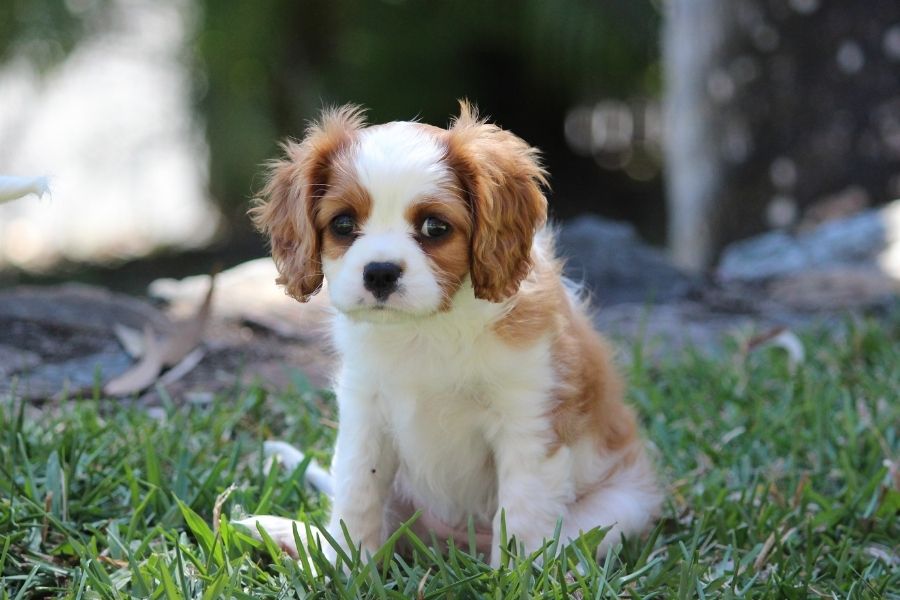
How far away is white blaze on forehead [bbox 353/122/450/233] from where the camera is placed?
2.78 m

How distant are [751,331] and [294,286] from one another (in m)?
3.25

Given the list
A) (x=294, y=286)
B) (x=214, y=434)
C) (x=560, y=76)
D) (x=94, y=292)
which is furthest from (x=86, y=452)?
(x=560, y=76)

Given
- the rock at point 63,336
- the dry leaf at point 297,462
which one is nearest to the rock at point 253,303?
the rock at point 63,336

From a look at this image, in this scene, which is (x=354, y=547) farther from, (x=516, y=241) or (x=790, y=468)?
(x=790, y=468)

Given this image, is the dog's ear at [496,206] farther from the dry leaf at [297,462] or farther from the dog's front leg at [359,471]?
the dry leaf at [297,462]

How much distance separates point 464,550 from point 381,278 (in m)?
1.03

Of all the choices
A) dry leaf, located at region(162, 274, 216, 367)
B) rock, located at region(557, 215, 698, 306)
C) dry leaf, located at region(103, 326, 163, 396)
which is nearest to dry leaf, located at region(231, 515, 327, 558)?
dry leaf, located at region(103, 326, 163, 396)

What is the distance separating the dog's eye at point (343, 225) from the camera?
285cm

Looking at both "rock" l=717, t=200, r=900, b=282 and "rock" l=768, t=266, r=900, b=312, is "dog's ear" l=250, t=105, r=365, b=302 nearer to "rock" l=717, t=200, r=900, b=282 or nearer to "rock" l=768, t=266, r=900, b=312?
"rock" l=768, t=266, r=900, b=312

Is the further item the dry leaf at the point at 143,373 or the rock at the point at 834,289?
the rock at the point at 834,289

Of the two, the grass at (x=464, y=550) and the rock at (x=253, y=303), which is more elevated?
the grass at (x=464, y=550)

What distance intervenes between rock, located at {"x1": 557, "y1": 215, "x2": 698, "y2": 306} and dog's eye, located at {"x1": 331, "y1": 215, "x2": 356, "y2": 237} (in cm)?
370

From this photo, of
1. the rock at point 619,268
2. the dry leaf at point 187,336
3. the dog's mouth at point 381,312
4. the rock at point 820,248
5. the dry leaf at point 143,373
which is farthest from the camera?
the rock at point 820,248

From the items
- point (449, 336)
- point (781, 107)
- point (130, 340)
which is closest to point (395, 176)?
point (449, 336)
